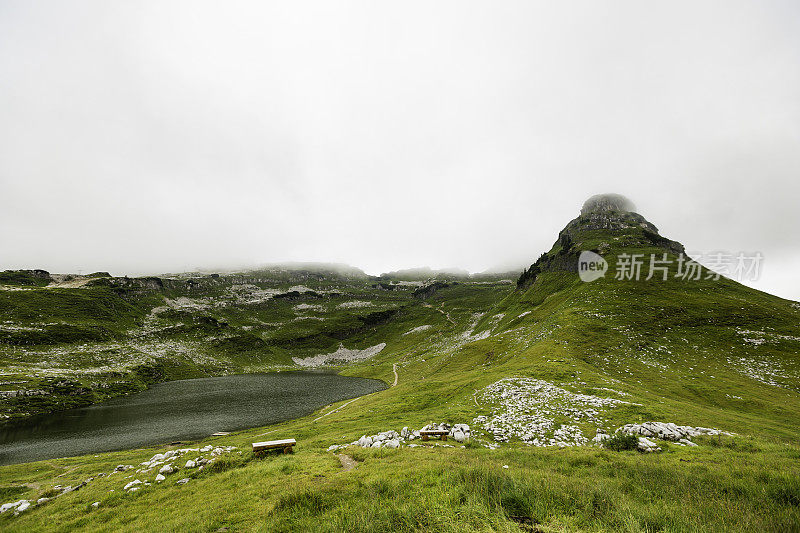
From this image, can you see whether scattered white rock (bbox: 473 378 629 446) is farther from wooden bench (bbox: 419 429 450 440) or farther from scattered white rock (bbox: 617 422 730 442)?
wooden bench (bbox: 419 429 450 440)

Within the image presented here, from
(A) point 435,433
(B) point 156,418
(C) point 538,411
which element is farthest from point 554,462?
(B) point 156,418

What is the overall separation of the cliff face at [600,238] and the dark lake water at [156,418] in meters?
111

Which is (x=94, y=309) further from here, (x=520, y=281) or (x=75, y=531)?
(x=520, y=281)

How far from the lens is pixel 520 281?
564 ft

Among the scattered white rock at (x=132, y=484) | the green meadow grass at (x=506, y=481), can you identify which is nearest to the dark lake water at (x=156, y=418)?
the green meadow grass at (x=506, y=481)

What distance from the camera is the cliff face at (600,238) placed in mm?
133988

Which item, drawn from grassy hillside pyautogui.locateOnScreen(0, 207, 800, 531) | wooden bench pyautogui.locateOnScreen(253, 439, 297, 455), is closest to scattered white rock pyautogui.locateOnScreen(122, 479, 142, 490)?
grassy hillside pyautogui.locateOnScreen(0, 207, 800, 531)

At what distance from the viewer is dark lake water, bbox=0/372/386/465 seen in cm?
4969

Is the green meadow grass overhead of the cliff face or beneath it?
beneath

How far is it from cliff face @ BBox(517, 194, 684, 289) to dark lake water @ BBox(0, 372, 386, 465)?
111 metres

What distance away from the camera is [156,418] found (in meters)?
65.6

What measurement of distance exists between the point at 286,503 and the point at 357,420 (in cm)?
3304

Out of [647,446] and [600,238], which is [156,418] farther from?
[600,238]

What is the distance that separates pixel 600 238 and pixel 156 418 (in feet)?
624
